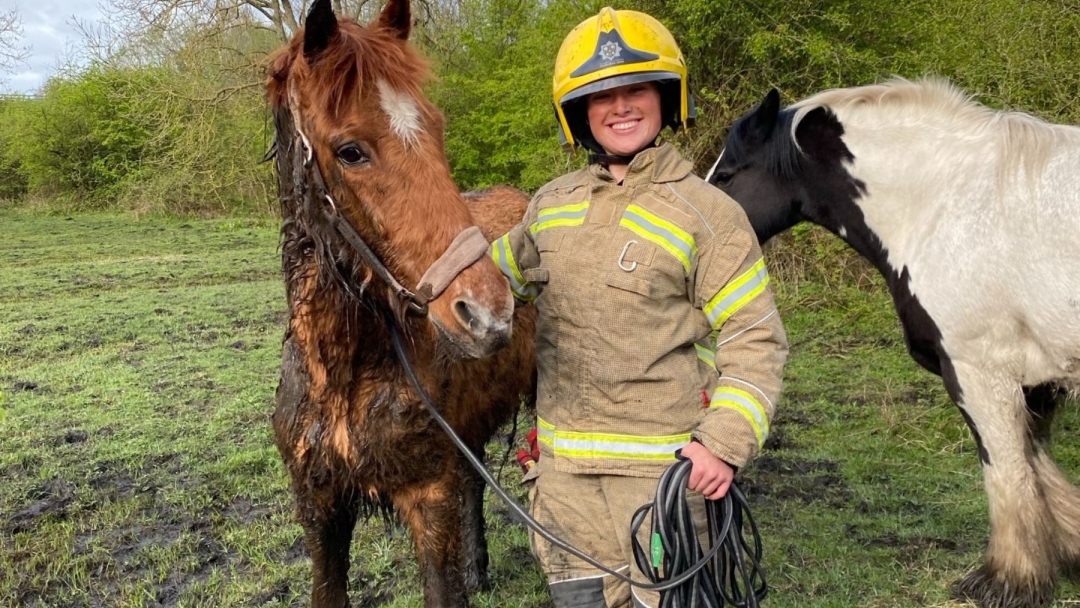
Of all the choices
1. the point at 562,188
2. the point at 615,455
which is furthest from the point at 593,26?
the point at 615,455

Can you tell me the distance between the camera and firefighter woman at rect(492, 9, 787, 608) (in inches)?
70.3

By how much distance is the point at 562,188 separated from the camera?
2.09 meters

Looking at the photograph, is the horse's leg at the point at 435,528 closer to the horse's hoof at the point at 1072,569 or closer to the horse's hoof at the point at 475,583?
the horse's hoof at the point at 475,583

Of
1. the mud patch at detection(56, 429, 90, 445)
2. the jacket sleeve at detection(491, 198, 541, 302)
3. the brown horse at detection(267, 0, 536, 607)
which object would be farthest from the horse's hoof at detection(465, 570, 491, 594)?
the mud patch at detection(56, 429, 90, 445)

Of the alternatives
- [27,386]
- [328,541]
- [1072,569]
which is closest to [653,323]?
[328,541]

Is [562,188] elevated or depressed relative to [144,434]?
elevated

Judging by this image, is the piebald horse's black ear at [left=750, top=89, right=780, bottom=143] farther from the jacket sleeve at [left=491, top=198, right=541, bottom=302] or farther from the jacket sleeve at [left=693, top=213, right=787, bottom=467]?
the jacket sleeve at [left=693, top=213, right=787, bottom=467]

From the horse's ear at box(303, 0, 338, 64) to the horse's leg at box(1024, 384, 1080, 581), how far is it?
304cm

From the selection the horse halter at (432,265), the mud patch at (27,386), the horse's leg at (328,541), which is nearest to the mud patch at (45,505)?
the mud patch at (27,386)

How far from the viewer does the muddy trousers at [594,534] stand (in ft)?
6.26

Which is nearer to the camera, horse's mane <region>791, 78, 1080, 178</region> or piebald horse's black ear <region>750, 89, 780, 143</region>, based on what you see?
horse's mane <region>791, 78, 1080, 178</region>

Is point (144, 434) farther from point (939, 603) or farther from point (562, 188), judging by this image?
point (939, 603)

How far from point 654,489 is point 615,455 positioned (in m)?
0.13

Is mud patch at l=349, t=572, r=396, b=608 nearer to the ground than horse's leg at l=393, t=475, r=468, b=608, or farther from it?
nearer to the ground
